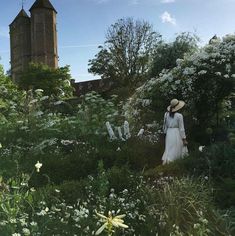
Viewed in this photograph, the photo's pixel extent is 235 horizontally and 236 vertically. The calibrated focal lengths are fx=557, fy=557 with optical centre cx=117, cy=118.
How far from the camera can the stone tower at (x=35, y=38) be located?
9594 cm

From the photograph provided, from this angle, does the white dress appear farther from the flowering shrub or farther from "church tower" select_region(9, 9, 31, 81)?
"church tower" select_region(9, 9, 31, 81)

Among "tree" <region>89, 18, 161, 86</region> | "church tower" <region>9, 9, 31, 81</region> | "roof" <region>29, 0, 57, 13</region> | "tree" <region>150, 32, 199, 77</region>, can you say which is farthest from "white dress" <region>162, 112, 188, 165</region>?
"roof" <region>29, 0, 57, 13</region>

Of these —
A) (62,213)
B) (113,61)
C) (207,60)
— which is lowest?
(62,213)

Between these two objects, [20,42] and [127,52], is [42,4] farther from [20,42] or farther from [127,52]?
[127,52]

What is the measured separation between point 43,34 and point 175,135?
286ft

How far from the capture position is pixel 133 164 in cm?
1140

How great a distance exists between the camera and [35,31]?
3807 inches

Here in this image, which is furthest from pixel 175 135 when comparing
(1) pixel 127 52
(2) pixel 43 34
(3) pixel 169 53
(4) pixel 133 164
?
(2) pixel 43 34

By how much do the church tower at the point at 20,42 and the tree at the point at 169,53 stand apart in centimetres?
7791

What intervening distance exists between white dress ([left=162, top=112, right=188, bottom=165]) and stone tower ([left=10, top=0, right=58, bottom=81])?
84085 millimetres

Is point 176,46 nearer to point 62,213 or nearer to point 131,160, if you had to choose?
point 131,160

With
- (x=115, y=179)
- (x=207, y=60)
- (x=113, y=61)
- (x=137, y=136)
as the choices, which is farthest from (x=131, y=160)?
(x=113, y=61)

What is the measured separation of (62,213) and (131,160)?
5483 mm

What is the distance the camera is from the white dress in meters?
11.4
